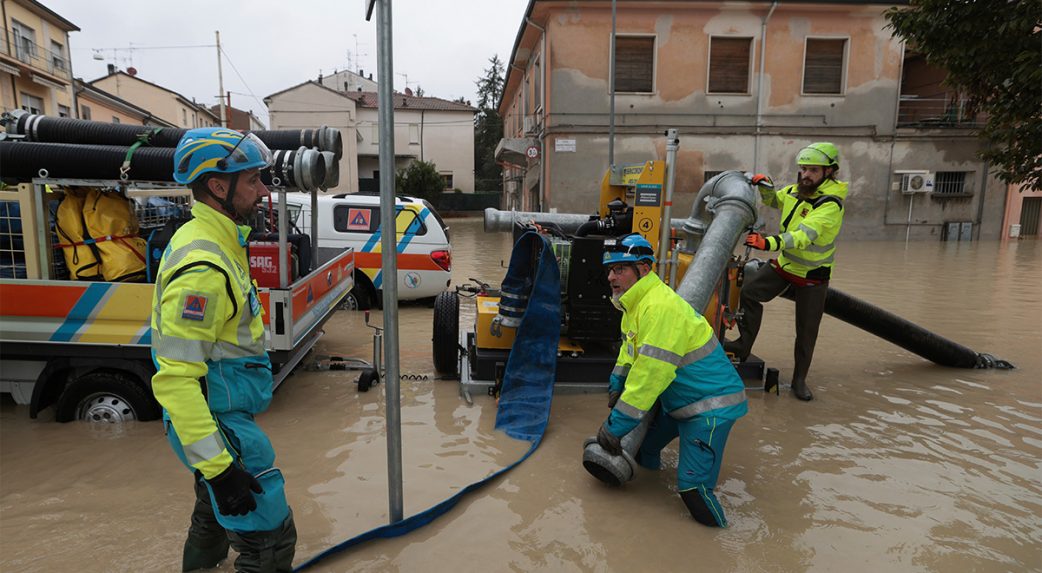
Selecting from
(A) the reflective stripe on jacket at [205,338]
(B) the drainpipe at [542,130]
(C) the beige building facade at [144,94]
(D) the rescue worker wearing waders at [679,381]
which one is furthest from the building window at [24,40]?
(D) the rescue worker wearing waders at [679,381]

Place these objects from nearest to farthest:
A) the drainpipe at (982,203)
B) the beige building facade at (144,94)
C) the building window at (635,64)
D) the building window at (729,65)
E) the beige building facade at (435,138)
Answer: the building window at (635,64)
the building window at (729,65)
the drainpipe at (982,203)
the beige building facade at (144,94)
the beige building facade at (435,138)

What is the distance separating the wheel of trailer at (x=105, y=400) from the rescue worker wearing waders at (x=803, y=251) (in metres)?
5.17

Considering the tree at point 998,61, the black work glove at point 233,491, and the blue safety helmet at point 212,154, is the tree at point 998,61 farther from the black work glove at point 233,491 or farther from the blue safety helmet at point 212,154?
the black work glove at point 233,491

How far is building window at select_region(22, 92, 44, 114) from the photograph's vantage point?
27531mm

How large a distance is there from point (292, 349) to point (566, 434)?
2.31 meters

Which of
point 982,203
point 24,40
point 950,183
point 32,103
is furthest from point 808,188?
point 24,40

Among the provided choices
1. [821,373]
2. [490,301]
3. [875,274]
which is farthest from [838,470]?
[875,274]

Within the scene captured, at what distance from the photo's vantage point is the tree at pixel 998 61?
5.39 m

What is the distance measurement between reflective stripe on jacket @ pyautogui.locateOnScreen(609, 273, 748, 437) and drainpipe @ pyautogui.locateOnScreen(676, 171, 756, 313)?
1.20 m

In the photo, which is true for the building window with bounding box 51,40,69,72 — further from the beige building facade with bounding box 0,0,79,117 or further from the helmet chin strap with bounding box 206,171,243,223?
the helmet chin strap with bounding box 206,171,243,223

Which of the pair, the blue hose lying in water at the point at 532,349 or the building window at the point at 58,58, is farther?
the building window at the point at 58,58

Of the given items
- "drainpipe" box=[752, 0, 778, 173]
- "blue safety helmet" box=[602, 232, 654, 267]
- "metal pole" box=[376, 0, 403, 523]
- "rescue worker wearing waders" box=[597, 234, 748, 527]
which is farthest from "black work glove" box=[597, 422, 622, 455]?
"drainpipe" box=[752, 0, 778, 173]

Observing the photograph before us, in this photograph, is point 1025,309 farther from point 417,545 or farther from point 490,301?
point 417,545

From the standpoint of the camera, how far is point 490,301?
19.9ft
